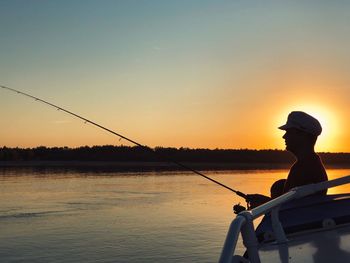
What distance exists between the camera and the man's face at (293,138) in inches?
164

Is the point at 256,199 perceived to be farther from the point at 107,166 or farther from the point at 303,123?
the point at 107,166

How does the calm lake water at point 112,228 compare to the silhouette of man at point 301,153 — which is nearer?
the silhouette of man at point 301,153

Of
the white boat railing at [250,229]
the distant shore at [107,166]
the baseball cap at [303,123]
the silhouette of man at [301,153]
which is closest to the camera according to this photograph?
the white boat railing at [250,229]

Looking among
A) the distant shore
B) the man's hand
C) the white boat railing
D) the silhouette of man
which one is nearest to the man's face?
the silhouette of man

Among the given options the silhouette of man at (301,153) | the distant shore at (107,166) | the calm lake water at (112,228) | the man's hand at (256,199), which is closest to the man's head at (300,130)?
the silhouette of man at (301,153)

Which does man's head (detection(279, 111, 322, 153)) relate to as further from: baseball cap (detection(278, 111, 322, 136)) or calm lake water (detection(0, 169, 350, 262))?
calm lake water (detection(0, 169, 350, 262))

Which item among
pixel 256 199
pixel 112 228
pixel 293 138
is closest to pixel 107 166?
pixel 112 228

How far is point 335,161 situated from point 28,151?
214 ft

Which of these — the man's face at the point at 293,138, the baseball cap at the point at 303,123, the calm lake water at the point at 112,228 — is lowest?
the calm lake water at the point at 112,228

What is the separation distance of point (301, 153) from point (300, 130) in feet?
0.64

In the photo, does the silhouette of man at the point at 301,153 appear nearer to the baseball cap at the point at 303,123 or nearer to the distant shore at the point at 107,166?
the baseball cap at the point at 303,123

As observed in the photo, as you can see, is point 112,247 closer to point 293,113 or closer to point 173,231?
point 173,231

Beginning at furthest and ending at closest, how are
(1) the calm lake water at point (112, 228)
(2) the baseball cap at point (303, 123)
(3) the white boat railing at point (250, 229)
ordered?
(1) the calm lake water at point (112, 228) → (2) the baseball cap at point (303, 123) → (3) the white boat railing at point (250, 229)

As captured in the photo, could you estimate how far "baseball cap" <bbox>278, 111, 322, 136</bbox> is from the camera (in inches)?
163
